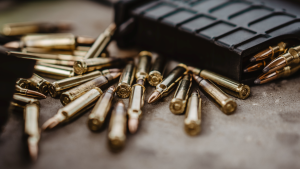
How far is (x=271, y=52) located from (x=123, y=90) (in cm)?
99

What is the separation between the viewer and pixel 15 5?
118 inches

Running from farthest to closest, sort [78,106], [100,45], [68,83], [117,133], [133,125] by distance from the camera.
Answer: [100,45] < [68,83] < [78,106] < [133,125] < [117,133]

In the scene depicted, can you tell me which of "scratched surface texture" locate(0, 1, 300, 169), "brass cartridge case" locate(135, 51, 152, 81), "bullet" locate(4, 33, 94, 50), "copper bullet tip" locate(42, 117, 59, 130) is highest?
"bullet" locate(4, 33, 94, 50)

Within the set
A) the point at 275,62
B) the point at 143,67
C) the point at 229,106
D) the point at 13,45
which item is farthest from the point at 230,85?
the point at 13,45

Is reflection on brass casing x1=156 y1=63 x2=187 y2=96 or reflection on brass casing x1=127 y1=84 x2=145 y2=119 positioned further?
reflection on brass casing x1=156 y1=63 x2=187 y2=96

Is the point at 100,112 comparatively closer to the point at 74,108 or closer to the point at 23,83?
the point at 74,108

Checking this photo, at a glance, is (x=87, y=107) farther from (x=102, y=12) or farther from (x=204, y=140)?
(x=102, y=12)

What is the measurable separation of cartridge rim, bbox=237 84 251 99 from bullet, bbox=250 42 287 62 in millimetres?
177

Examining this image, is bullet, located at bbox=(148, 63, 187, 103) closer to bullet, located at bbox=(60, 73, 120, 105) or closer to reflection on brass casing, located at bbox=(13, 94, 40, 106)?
bullet, located at bbox=(60, 73, 120, 105)

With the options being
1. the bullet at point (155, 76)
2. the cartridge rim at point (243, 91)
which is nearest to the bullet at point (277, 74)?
the cartridge rim at point (243, 91)

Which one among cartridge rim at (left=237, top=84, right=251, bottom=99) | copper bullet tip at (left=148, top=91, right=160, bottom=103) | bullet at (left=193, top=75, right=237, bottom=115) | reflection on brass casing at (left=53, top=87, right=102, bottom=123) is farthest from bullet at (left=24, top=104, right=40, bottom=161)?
cartridge rim at (left=237, top=84, right=251, bottom=99)

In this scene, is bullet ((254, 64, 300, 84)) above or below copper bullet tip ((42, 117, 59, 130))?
above

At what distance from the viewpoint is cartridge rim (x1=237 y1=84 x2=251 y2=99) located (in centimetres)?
153

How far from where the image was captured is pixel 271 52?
158 cm
